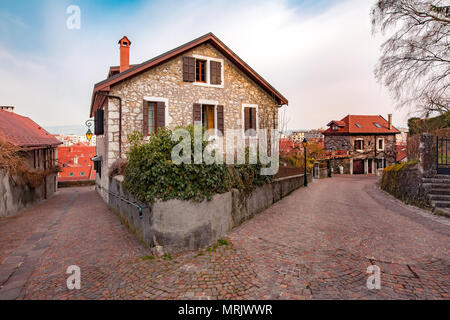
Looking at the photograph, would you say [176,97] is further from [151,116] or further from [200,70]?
[200,70]

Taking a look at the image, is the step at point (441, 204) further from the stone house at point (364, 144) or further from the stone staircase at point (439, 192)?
the stone house at point (364, 144)

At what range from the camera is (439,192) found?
8344 mm

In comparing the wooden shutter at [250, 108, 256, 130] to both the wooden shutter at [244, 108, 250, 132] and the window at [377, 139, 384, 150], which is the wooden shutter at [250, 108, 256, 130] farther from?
the window at [377, 139, 384, 150]

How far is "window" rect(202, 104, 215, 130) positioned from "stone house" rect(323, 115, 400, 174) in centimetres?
2531

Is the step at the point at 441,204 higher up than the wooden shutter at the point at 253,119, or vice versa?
the wooden shutter at the point at 253,119

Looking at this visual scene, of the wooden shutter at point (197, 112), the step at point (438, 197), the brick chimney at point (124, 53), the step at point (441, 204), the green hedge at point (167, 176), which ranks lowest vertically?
the step at point (441, 204)

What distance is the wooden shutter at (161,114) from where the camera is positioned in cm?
1104

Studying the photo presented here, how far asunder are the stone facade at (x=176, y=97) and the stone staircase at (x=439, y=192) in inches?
312

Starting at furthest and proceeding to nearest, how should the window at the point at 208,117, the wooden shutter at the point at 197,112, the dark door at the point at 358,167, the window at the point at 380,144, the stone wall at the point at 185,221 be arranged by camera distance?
the dark door at the point at 358,167
the window at the point at 380,144
the window at the point at 208,117
the wooden shutter at the point at 197,112
the stone wall at the point at 185,221

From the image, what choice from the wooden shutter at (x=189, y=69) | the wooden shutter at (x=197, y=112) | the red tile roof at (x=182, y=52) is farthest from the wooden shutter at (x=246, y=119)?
the wooden shutter at (x=189, y=69)

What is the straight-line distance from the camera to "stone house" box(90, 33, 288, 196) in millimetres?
10367

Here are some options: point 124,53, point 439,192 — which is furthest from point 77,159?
point 439,192

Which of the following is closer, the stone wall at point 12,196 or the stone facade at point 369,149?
the stone wall at point 12,196

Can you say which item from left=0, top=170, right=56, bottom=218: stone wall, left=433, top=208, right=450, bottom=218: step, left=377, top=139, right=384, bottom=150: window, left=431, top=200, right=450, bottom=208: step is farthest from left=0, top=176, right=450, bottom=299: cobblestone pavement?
left=377, top=139, right=384, bottom=150: window
